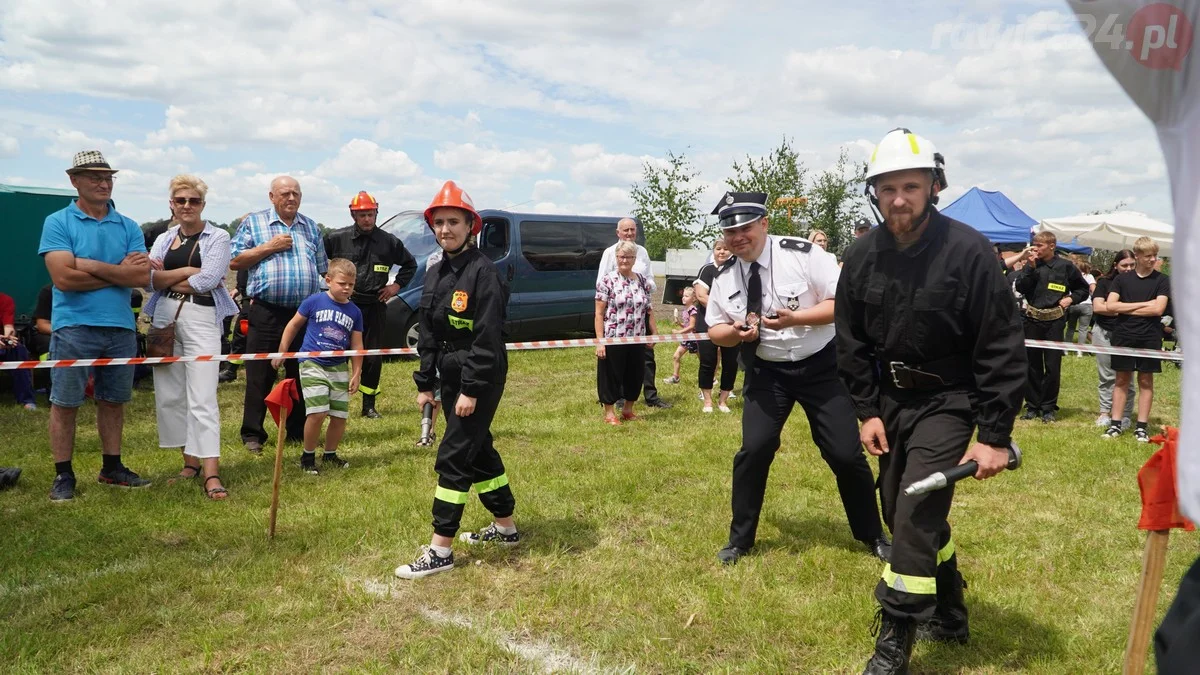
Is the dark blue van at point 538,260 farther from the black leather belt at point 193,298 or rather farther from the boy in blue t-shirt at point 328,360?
the black leather belt at point 193,298

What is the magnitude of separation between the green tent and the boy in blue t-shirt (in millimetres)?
6140

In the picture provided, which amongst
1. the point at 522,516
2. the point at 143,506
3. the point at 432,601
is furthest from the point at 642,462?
the point at 143,506

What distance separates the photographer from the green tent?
11055 mm

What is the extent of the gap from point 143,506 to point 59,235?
1840mm

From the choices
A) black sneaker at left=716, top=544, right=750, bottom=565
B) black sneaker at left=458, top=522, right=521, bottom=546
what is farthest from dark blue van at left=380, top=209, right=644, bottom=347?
black sneaker at left=716, top=544, right=750, bottom=565

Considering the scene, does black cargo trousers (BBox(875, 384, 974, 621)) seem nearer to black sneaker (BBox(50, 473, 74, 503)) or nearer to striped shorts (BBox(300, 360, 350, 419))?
striped shorts (BBox(300, 360, 350, 419))

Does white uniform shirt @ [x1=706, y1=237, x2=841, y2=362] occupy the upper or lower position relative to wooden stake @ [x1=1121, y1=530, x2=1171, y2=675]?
upper

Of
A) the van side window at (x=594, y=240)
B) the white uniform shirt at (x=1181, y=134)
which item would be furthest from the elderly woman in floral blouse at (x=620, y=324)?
the white uniform shirt at (x=1181, y=134)

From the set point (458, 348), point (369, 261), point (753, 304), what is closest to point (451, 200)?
point (458, 348)

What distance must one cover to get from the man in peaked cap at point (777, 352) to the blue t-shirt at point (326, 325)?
3.49 meters

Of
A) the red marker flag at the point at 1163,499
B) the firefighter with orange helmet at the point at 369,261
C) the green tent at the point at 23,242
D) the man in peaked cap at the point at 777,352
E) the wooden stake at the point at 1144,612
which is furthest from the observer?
the green tent at the point at 23,242

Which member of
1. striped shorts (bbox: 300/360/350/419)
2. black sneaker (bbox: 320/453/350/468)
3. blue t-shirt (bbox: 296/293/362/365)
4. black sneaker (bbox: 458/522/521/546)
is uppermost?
blue t-shirt (bbox: 296/293/362/365)

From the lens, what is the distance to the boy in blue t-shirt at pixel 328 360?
693 centimetres

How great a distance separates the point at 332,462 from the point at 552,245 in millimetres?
8881
